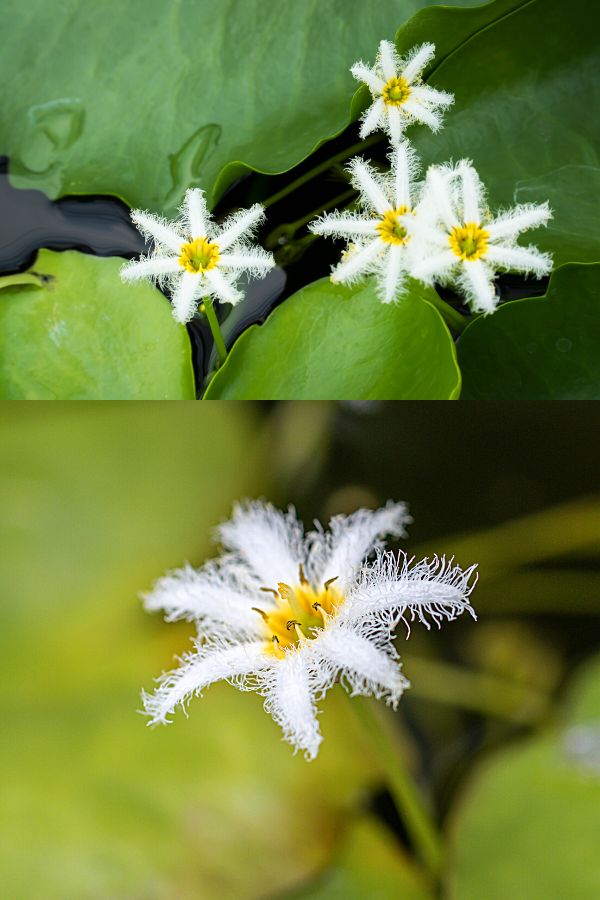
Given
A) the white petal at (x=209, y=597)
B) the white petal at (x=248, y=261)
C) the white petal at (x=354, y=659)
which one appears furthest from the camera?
the white petal at (x=248, y=261)

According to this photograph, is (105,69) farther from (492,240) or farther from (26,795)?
(26,795)

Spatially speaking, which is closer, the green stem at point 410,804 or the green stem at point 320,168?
the green stem at point 410,804

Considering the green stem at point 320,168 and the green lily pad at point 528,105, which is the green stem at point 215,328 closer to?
the green stem at point 320,168

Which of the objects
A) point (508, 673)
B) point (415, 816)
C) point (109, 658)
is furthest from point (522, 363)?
point (109, 658)

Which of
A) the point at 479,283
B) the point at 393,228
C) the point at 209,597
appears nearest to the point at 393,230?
the point at 393,228

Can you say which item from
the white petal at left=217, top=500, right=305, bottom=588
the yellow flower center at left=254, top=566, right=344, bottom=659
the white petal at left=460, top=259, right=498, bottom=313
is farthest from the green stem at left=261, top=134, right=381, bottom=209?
the yellow flower center at left=254, top=566, right=344, bottom=659

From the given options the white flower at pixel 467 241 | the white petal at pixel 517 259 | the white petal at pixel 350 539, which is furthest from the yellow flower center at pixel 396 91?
the white petal at pixel 350 539

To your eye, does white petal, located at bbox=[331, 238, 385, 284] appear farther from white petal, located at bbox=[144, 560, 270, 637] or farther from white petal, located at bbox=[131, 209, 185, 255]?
white petal, located at bbox=[144, 560, 270, 637]
